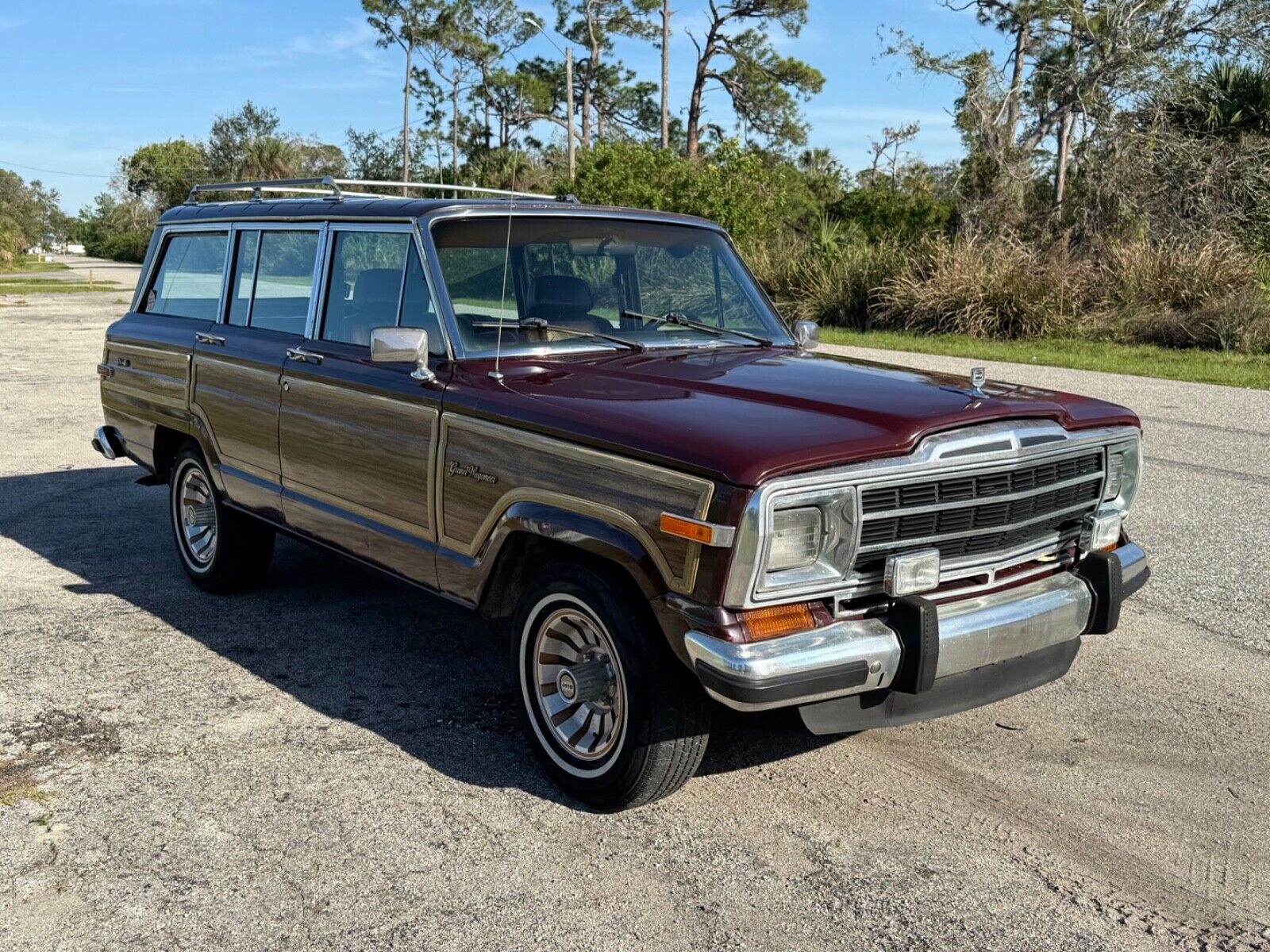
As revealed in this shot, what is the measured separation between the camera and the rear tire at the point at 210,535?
20.0 ft

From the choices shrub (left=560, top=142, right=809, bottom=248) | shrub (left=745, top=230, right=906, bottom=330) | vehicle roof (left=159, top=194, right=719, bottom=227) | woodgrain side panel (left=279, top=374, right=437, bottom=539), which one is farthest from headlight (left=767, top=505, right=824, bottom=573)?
shrub (left=560, top=142, right=809, bottom=248)

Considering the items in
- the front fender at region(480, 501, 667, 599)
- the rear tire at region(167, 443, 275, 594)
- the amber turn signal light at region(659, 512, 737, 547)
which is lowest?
the rear tire at region(167, 443, 275, 594)

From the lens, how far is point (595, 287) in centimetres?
499

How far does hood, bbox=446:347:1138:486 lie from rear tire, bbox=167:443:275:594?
7.31 feet

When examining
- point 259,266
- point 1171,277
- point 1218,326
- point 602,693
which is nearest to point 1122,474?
point 602,693

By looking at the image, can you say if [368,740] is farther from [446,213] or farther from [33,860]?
[446,213]

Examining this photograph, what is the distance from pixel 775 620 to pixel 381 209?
2.61 metres

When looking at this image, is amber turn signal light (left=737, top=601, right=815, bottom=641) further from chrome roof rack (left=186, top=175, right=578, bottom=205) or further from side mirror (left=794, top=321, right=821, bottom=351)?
chrome roof rack (left=186, top=175, right=578, bottom=205)

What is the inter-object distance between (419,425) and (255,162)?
68.3m

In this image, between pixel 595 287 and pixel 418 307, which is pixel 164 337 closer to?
pixel 418 307

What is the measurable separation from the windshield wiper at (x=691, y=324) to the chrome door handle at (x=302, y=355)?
130cm

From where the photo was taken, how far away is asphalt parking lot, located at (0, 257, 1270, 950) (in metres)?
3.26

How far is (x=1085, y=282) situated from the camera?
20797 mm

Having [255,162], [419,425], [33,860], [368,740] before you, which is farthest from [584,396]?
[255,162]
